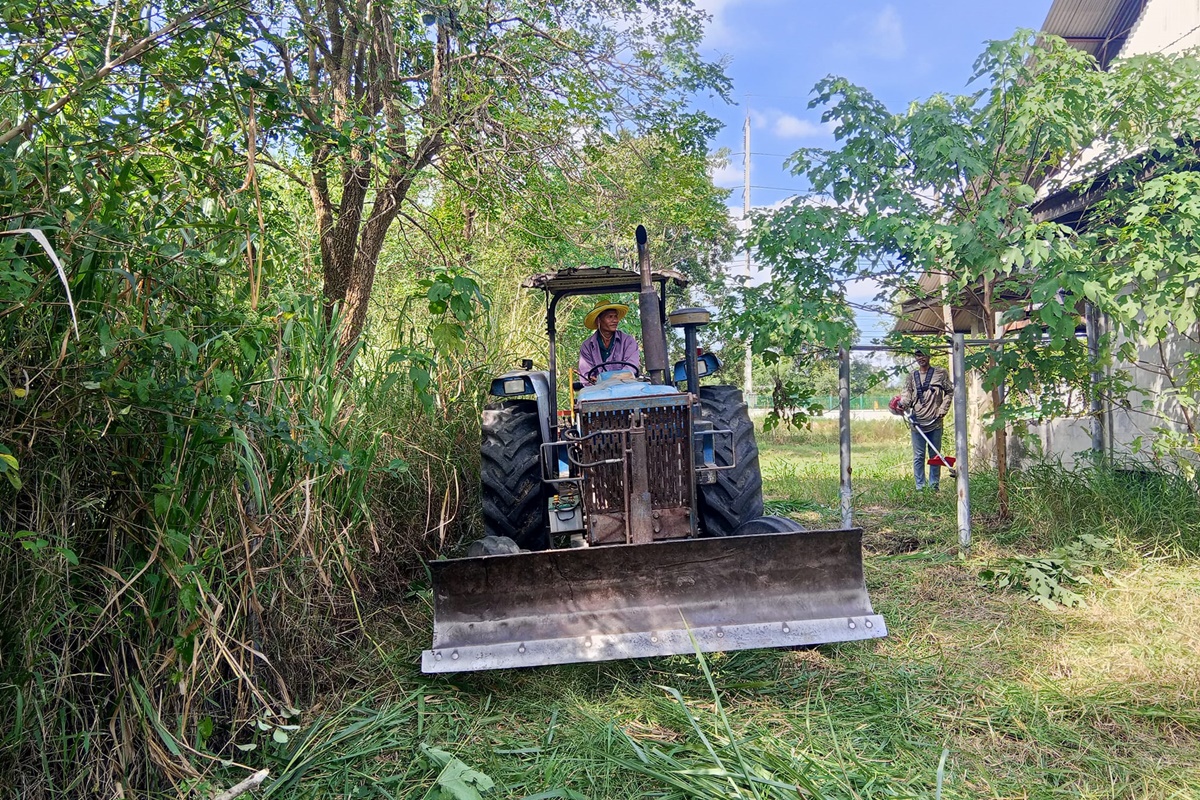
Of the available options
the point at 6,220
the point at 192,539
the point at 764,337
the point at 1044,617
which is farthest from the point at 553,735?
the point at 764,337

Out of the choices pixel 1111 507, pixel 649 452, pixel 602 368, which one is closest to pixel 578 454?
pixel 649 452

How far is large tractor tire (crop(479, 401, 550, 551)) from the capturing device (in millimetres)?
4535

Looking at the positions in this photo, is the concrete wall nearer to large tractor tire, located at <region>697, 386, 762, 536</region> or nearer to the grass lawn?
the grass lawn

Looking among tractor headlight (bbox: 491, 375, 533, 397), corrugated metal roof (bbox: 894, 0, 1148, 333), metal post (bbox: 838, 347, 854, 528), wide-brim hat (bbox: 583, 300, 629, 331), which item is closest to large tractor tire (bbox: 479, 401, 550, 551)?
tractor headlight (bbox: 491, 375, 533, 397)

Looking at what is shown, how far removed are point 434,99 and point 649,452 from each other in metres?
2.73

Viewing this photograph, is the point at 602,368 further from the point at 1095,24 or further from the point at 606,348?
the point at 1095,24

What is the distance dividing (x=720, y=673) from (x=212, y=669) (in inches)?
81.6

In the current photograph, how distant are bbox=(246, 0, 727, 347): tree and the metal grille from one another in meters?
1.64

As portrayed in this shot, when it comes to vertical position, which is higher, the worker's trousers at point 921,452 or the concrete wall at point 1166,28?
the concrete wall at point 1166,28

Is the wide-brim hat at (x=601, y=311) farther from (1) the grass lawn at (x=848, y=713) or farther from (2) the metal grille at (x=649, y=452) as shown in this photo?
(1) the grass lawn at (x=848, y=713)

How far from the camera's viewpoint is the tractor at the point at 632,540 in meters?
3.40

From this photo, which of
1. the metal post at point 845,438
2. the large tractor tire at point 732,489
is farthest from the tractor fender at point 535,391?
the metal post at point 845,438

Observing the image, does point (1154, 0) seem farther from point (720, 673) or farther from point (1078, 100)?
point (720, 673)

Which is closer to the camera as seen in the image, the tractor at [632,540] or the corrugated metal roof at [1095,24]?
the tractor at [632,540]
